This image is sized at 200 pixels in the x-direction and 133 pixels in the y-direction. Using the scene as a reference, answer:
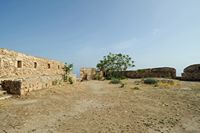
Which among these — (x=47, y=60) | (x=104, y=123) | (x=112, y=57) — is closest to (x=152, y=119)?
(x=104, y=123)

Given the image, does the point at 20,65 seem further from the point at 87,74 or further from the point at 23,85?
the point at 87,74

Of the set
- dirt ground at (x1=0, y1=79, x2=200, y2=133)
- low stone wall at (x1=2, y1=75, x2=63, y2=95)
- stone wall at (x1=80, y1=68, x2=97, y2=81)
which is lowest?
dirt ground at (x1=0, y1=79, x2=200, y2=133)

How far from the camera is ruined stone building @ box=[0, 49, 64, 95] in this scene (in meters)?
9.10

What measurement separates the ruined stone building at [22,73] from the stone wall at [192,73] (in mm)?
15838

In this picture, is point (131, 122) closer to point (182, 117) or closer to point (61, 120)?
point (182, 117)

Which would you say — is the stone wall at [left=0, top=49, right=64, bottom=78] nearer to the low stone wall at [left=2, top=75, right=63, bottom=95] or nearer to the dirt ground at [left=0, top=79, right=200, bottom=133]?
the low stone wall at [left=2, top=75, right=63, bottom=95]

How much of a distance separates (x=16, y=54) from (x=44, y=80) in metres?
3.22

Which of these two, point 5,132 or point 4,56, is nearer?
point 5,132

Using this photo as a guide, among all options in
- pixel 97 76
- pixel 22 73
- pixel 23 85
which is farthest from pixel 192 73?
pixel 23 85

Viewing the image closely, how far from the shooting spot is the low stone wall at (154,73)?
912 inches

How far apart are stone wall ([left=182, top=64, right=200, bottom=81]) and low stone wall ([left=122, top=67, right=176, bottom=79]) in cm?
174

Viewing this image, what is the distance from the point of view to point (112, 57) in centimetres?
2708

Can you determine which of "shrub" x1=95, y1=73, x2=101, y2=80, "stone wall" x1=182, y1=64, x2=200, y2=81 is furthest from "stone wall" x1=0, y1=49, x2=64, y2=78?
"stone wall" x1=182, y1=64, x2=200, y2=81

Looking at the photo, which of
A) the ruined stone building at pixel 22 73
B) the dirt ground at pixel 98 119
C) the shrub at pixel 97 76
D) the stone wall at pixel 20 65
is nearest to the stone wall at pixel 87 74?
the shrub at pixel 97 76
